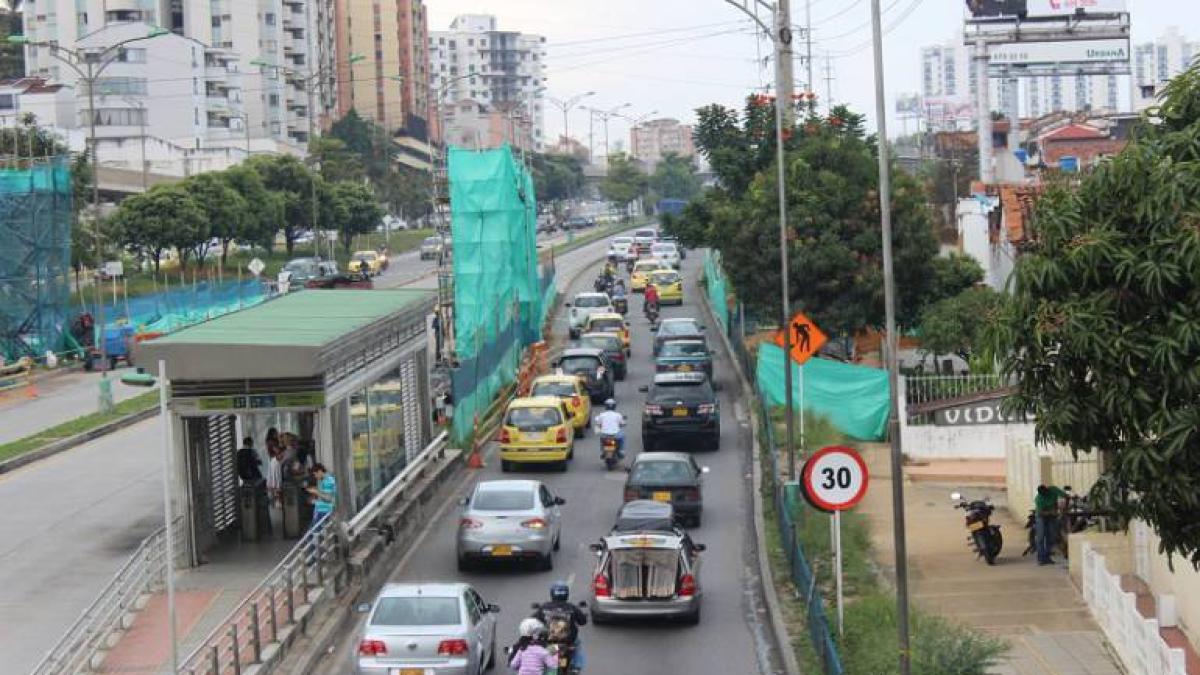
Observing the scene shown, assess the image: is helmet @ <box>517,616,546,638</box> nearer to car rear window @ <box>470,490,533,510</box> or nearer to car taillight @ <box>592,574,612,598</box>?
car taillight @ <box>592,574,612,598</box>

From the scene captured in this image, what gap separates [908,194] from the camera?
4503 centimetres

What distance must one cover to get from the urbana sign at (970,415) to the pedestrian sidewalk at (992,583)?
2.09m

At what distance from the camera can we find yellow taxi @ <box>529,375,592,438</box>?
131ft

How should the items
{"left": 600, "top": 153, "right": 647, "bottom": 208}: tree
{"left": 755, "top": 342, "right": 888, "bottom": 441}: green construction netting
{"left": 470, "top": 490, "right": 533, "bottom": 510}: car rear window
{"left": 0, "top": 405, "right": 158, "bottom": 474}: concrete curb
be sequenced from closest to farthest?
{"left": 470, "top": 490, "right": 533, "bottom": 510}: car rear window < {"left": 0, "top": 405, "right": 158, "bottom": 474}: concrete curb < {"left": 755, "top": 342, "right": 888, "bottom": 441}: green construction netting < {"left": 600, "top": 153, "right": 647, "bottom": 208}: tree

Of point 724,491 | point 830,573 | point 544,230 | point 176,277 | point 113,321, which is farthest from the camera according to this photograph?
point 544,230

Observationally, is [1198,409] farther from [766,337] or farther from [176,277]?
[176,277]

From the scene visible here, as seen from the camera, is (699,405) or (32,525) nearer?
(32,525)

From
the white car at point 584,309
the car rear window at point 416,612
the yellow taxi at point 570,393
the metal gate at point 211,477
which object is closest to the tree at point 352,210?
the white car at point 584,309

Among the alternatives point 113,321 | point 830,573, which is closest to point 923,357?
point 830,573

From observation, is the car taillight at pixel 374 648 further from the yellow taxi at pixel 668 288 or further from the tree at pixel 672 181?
the tree at pixel 672 181

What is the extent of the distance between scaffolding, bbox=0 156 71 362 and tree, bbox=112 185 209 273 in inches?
799

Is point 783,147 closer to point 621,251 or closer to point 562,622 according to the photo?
point 562,622

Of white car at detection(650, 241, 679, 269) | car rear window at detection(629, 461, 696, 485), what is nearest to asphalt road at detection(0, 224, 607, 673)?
car rear window at detection(629, 461, 696, 485)

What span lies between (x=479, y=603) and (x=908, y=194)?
26723 mm
